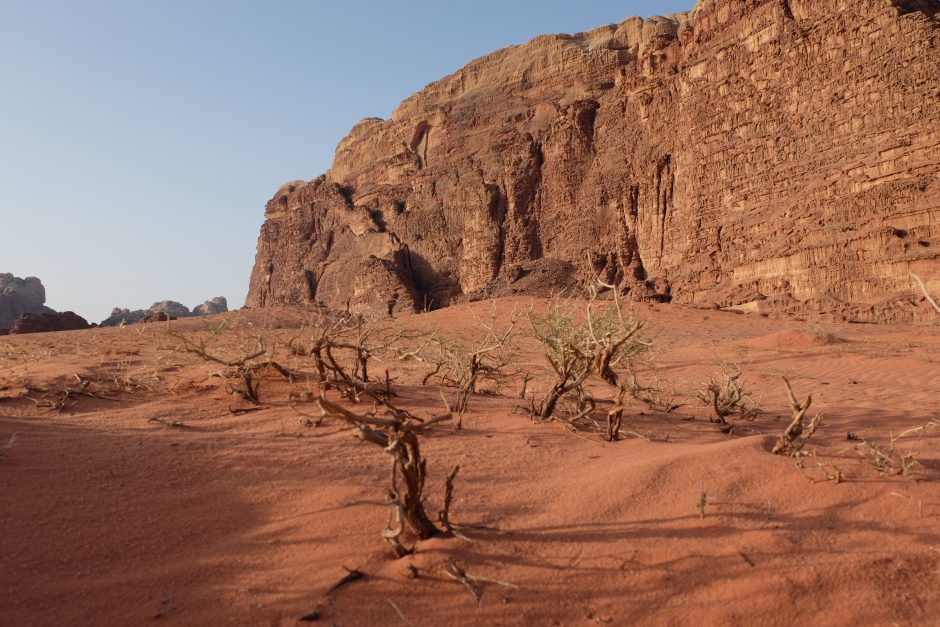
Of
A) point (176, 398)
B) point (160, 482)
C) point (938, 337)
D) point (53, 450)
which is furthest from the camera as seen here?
point (938, 337)

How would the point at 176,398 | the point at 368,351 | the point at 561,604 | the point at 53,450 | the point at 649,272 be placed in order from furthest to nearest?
the point at 649,272 < the point at 176,398 < the point at 368,351 < the point at 53,450 < the point at 561,604

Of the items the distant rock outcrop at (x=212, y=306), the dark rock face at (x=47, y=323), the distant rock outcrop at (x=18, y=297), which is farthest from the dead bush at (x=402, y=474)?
the distant rock outcrop at (x=212, y=306)

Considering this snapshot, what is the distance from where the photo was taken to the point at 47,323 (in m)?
25.3

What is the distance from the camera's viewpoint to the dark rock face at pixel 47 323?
933 inches

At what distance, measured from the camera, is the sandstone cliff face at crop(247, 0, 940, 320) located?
17609mm

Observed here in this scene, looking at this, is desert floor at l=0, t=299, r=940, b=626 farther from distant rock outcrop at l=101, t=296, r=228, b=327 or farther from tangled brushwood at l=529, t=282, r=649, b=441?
distant rock outcrop at l=101, t=296, r=228, b=327

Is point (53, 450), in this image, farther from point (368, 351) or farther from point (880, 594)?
point (880, 594)

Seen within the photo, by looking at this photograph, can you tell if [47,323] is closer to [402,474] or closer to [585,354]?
[585,354]

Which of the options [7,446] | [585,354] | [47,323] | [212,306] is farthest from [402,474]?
[212,306]

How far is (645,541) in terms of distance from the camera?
1.89 m

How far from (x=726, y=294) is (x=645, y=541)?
20.9 meters

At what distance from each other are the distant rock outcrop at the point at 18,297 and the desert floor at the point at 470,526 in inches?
2317

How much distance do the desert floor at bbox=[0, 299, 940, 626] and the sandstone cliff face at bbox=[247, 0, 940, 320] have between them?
937 centimetres

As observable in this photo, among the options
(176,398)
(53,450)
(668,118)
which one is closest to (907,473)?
(53,450)
